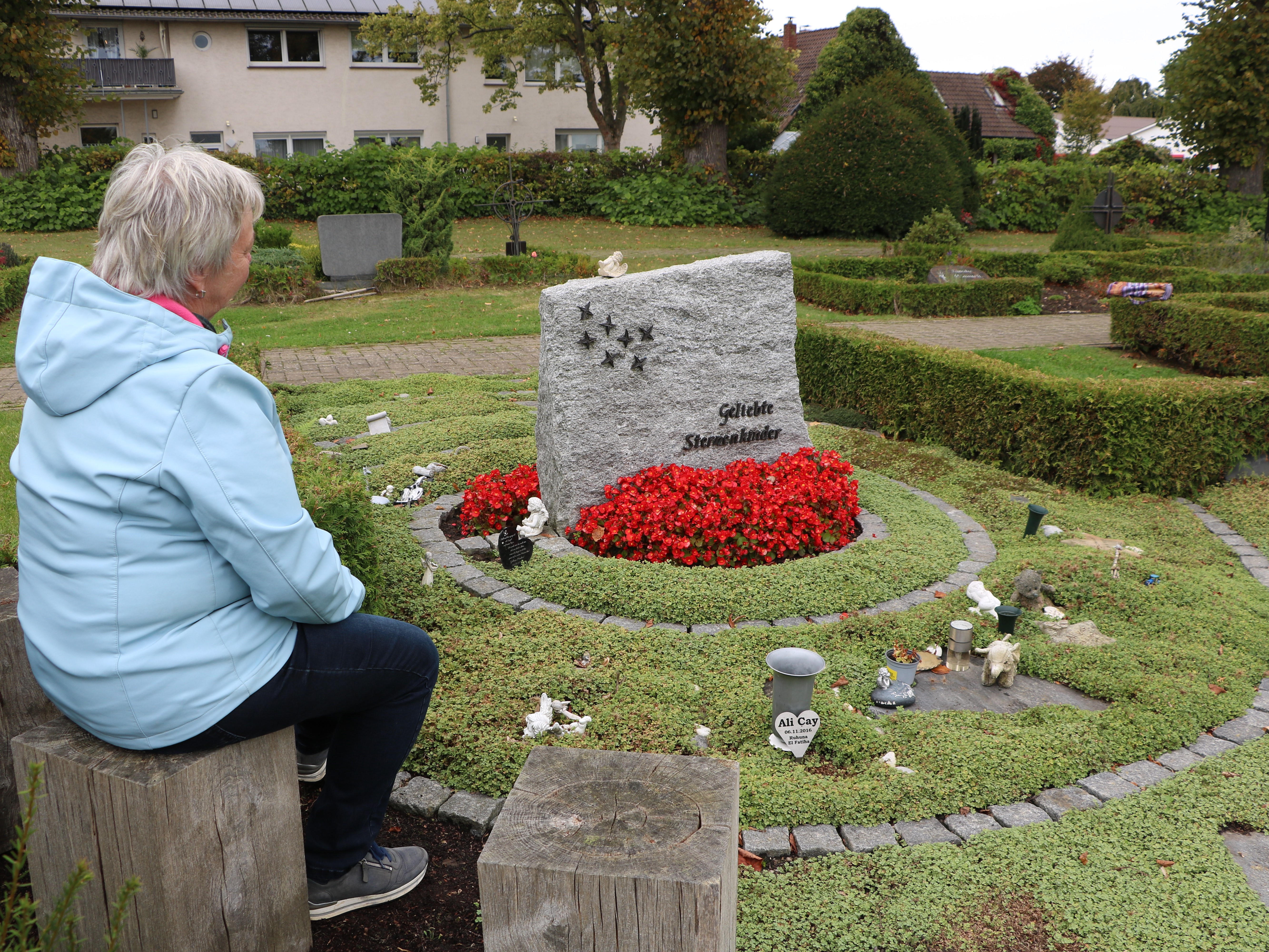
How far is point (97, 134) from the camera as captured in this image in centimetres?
3061

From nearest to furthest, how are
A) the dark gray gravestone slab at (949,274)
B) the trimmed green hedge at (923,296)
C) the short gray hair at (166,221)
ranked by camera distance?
the short gray hair at (166,221) < the trimmed green hedge at (923,296) < the dark gray gravestone slab at (949,274)

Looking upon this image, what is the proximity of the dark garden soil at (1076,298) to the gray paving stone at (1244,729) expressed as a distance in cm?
1368

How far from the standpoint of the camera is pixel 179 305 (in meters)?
2.19

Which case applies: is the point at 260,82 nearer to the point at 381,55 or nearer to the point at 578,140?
the point at 381,55

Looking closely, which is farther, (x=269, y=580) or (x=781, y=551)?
(x=781, y=551)

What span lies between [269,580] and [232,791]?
1.81ft

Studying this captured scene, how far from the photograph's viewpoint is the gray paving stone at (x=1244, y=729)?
3982 millimetres

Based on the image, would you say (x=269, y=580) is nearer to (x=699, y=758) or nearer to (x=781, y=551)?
(x=699, y=758)

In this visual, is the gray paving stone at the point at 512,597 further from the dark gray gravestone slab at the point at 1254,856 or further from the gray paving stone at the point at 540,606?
the dark gray gravestone slab at the point at 1254,856

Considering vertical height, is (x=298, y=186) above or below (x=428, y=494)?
above

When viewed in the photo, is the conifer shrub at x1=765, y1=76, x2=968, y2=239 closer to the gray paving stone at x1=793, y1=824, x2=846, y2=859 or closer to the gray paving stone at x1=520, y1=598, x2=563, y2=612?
the gray paving stone at x1=520, y1=598, x2=563, y2=612

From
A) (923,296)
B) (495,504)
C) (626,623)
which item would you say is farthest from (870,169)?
(626,623)

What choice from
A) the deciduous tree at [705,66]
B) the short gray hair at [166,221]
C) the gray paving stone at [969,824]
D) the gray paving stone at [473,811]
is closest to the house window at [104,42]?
the deciduous tree at [705,66]

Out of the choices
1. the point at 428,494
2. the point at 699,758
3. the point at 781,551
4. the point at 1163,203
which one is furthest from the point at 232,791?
the point at 1163,203
